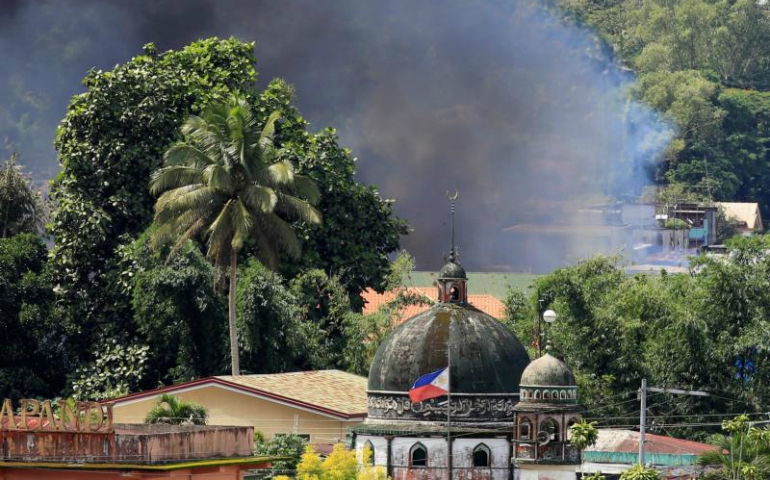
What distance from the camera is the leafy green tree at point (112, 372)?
115750 mm

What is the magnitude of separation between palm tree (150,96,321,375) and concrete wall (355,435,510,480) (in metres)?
21.3

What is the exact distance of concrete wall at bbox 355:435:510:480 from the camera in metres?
89.0

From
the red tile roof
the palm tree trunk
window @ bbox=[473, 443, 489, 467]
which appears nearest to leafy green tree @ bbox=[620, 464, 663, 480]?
window @ bbox=[473, 443, 489, 467]

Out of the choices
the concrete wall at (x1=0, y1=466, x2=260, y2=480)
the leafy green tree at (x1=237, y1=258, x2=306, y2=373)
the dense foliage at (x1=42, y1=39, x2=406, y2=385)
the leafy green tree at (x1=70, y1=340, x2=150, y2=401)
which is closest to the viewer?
the concrete wall at (x1=0, y1=466, x2=260, y2=480)

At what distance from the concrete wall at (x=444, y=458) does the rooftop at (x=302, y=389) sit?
28.9 feet

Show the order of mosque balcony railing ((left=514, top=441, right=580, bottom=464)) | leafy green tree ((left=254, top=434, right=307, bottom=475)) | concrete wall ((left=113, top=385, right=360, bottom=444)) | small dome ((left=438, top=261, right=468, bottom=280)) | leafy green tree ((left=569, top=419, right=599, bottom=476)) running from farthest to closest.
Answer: concrete wall ((left=113, top=385, right=360, bottom=444)), small dome ((left=438, top=261, right=468, bottom=280)), leafy green tree ((left=254, top=434, right=307, bottom=475)), mosque balcony railing ((left=514, top=441, right=580, bottom=464)), leafy green tree ((left=569, top=419, right=599, bottom=476))

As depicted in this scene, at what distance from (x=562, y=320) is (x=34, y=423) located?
147ft

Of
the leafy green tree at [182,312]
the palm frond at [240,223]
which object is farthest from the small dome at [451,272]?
the leafy green tree at [182,312]

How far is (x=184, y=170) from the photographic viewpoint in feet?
368

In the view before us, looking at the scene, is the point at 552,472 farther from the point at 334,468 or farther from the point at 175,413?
the point at 175,413

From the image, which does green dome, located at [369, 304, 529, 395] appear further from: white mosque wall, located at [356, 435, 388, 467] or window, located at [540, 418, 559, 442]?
window, located at [540, 418, 559, 442]

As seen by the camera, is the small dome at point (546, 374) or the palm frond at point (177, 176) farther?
the palm frond at point (177, 176)

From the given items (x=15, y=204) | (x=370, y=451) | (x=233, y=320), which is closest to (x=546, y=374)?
(x=370, y=451)

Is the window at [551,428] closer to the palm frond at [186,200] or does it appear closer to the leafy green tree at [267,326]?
the palm frond at [186,200]
